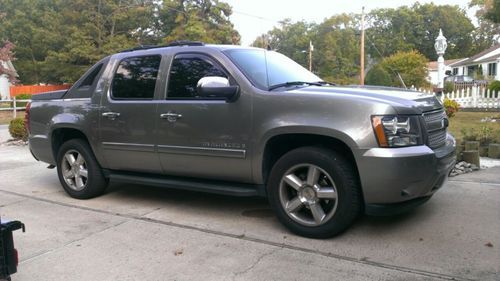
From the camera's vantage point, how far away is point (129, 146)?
5500mm

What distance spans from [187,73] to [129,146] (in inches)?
43.3

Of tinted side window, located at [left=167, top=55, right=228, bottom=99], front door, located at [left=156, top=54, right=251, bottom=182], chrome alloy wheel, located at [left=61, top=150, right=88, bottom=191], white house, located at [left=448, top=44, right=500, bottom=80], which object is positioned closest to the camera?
front door, located at [left=156, top=54, right=251, bottom=182]

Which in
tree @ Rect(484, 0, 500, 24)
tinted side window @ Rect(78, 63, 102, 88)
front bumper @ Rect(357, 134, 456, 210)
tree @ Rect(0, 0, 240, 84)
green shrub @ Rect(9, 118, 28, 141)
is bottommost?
green shrub @ Rect(9, 118, 28, 141)

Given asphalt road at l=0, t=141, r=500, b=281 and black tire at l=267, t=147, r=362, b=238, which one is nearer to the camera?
asphalt road at l=0, t=141, r=500, b=281

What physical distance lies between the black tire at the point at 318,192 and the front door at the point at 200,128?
1.31 feet

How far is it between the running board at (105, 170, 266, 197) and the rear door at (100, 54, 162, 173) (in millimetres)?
93

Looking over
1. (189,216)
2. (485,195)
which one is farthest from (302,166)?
(485,195)

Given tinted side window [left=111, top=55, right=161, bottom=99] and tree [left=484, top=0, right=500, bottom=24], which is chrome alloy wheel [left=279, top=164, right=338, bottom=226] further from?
tree [left=484, top=0, right=500, bottom=24]

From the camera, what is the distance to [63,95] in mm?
6281

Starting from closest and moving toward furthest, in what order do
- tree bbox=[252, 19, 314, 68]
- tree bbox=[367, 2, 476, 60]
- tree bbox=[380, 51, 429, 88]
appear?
tree bbox=[380, 51, 429, 88] < tree bbox=[252, 19, 314, 68] < tree bbox=[367, 2, 476, 60]

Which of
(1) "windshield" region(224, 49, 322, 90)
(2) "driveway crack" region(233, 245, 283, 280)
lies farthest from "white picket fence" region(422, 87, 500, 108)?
(2) "driveway crack" region(233, 245, 283, 280)

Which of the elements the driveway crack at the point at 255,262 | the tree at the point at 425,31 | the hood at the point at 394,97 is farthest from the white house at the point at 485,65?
the driveway crack at the point at 255,262

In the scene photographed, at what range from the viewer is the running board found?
4.75 m

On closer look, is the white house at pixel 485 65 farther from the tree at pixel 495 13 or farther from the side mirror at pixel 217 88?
the side mirror at pixel 217 88
